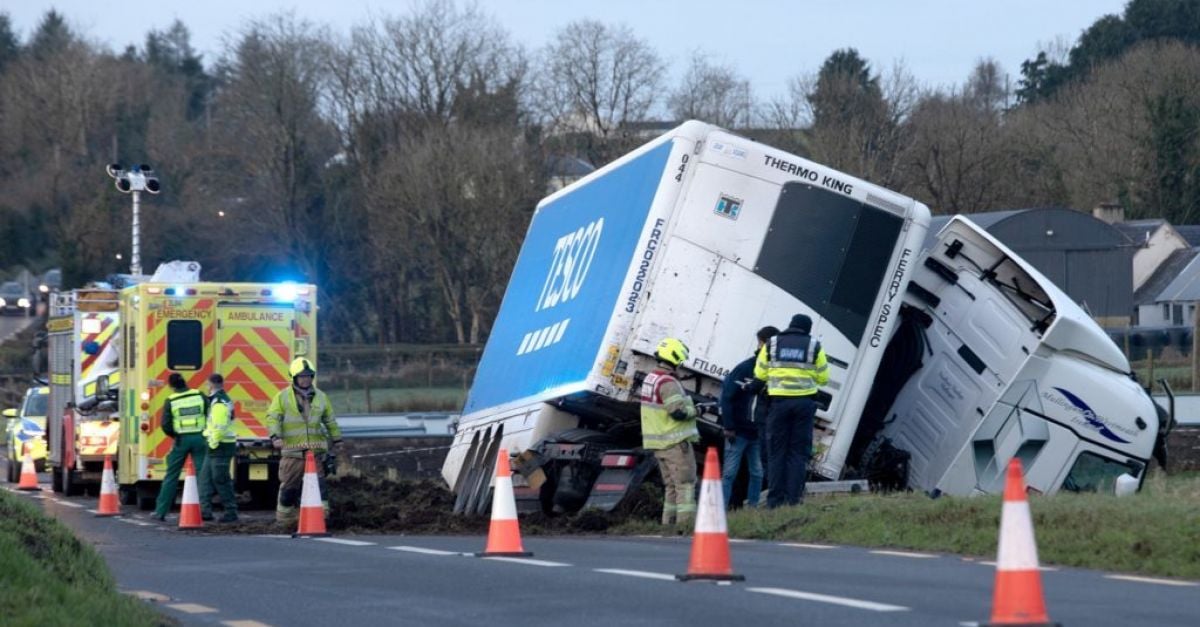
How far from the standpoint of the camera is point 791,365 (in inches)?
647

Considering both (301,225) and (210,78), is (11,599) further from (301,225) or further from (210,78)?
(210,78)

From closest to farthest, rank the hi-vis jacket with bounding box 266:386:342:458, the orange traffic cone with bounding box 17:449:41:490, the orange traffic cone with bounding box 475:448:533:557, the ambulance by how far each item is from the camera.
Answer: the orange traffic cone with bounding box 475:448:533:557, the hi-vis jacket with bounding box 266:386:342:458, the ambulance, the orange traffic cone with bounding box 17:449:41:490

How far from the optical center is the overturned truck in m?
17.4

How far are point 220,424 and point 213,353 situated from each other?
10.2 feet

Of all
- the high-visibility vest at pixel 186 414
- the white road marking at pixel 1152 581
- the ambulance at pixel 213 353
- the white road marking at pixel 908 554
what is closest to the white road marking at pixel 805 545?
the white road marking at pixel 908 554

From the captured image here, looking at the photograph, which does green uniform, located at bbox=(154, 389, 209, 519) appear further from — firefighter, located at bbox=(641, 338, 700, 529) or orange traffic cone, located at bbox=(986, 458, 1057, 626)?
orange traffic cone, located at bbox=(986, 458, 1057, 626)

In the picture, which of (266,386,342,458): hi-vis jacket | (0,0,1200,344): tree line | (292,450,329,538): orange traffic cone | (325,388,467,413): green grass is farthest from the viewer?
(0,0,1200,344): tree line

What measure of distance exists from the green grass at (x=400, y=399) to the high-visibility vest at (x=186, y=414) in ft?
66.1

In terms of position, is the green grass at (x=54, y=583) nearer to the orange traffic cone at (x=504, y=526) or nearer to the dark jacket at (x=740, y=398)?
the orange traffic cone at (x=504, y=526)

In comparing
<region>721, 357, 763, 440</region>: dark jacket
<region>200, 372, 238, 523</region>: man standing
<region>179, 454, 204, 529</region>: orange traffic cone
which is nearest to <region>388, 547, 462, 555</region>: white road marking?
<region>721, 357, 763, 440</region>: dark jacket

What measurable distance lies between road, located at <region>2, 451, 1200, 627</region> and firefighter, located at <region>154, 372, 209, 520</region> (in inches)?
216

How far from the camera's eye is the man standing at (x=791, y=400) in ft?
53.9

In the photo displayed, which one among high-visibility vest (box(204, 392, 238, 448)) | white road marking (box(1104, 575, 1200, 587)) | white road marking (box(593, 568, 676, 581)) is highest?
high-visibility vest (box(204, 392, 238, 448))

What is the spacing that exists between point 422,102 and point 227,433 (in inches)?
2005
